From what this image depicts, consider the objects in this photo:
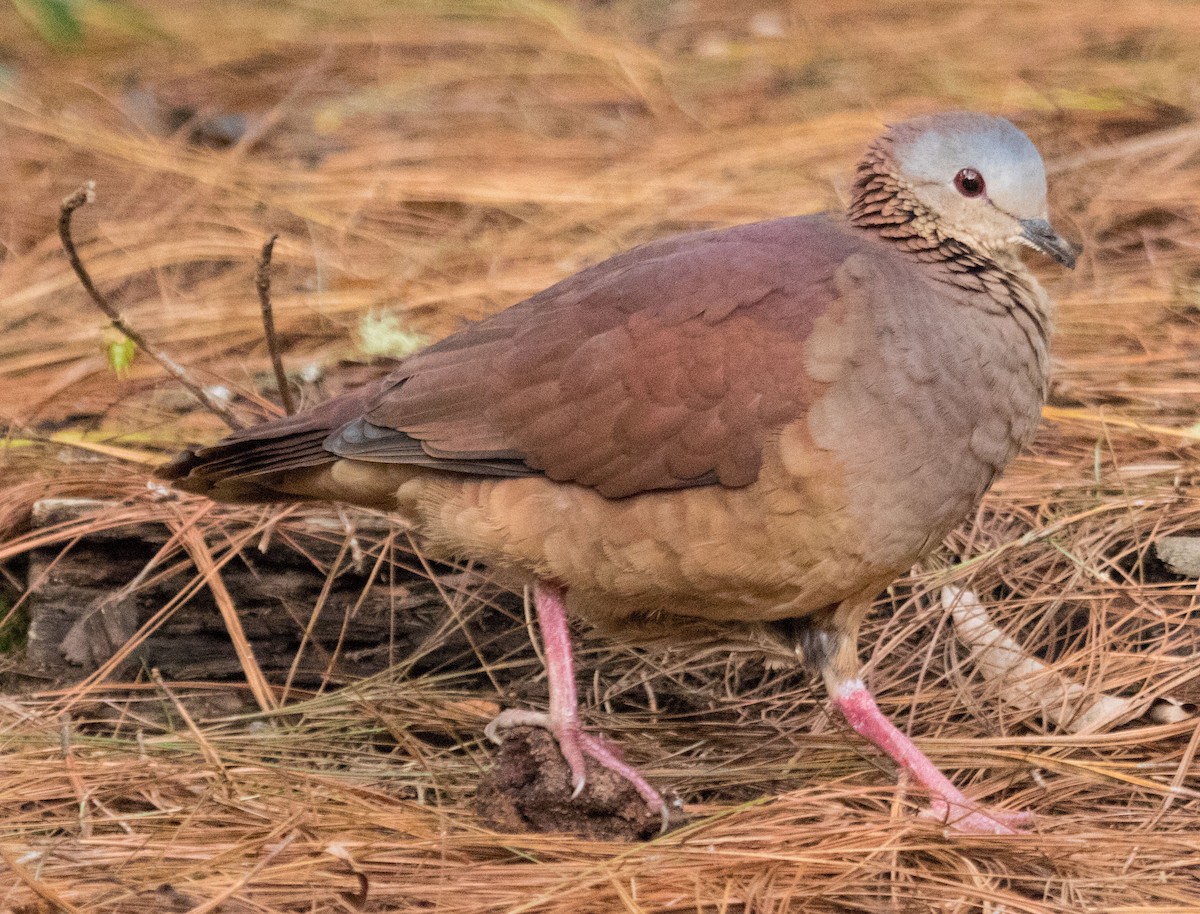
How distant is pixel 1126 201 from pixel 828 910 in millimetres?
3592

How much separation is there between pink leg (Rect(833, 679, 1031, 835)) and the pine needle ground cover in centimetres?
8

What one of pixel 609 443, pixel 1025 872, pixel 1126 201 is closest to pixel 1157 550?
pixel 1025 872

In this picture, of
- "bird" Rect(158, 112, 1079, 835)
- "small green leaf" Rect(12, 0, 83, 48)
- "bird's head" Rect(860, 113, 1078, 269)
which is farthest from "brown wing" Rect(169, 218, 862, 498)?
"small green leaf" Rect(12, 0, 83, 48)

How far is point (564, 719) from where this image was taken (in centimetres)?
317

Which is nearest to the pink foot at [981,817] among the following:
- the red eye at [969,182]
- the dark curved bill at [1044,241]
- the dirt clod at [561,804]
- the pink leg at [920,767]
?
the pink leg at [920,767]

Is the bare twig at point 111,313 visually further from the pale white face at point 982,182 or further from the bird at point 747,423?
the pale white face at point 982,182

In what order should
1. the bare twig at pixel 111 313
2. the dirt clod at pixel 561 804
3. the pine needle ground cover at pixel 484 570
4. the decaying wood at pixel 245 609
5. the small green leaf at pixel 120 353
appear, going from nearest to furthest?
the pine needle ground cover at pixel 484 570 < the dirt clod at pixel 561 804 < the bare twig at pixel 111 313 < the decaying wood at pixel 245 609 < the small green leaf at pixel 120 353

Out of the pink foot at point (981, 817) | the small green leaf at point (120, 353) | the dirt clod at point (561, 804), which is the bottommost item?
the pink foot at point (981, 817)

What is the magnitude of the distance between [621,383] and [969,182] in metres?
0.87

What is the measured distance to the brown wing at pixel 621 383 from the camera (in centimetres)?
296

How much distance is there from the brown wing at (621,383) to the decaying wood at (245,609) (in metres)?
0.46

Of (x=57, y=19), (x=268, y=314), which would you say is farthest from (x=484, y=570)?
(x=57, y=19)

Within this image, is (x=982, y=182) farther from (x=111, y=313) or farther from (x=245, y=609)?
(x=111, y=313)

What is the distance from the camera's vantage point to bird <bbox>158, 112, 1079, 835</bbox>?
2.91 metres
